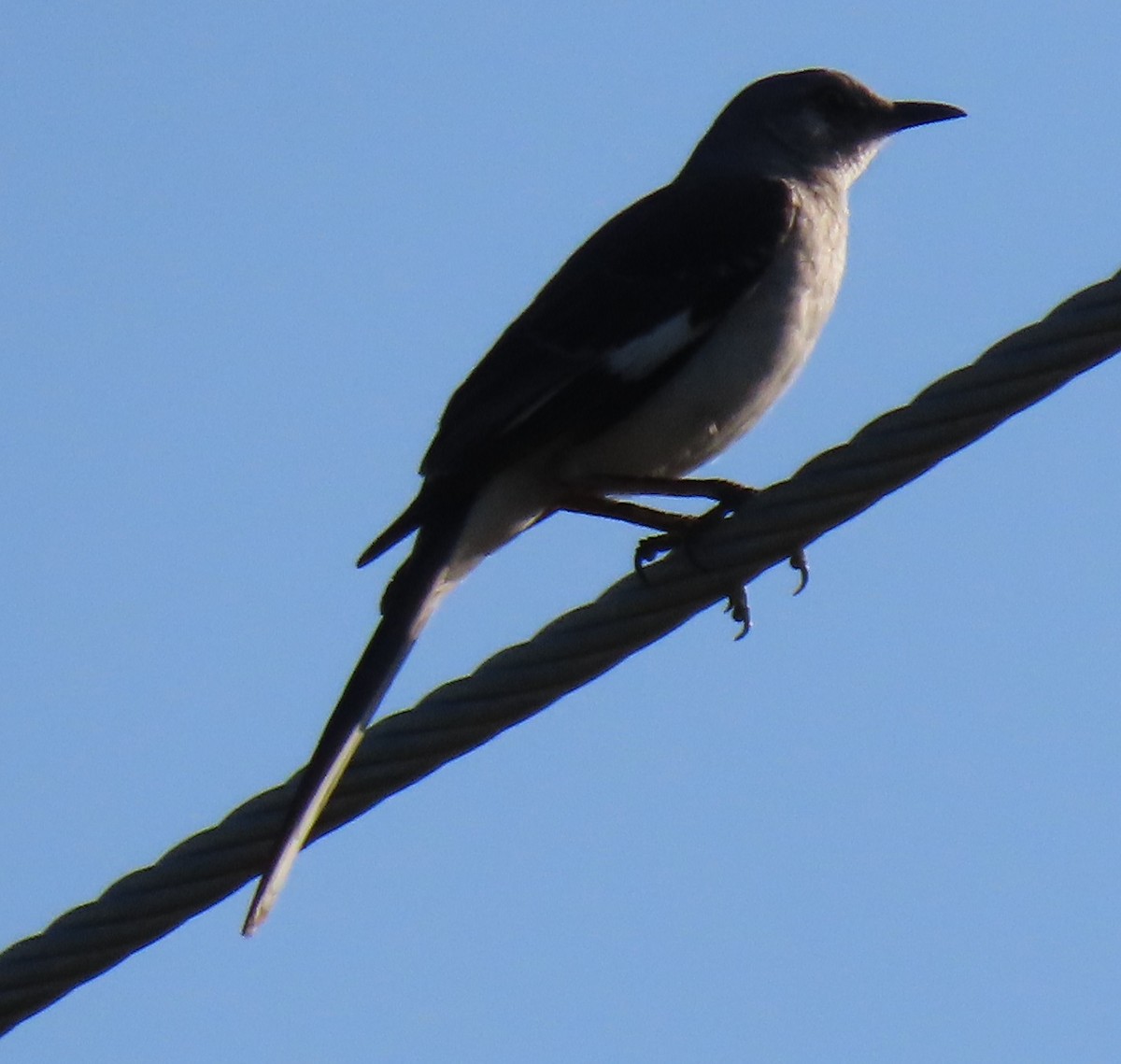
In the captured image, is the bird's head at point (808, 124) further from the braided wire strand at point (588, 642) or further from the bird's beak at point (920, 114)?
the braided wire strand at point (588, 642)

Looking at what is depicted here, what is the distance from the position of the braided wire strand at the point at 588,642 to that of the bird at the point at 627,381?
1039 millimetres

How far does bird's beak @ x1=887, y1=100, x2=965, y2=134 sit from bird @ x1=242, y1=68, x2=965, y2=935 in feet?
3.96

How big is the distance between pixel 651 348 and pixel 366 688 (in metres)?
1.59

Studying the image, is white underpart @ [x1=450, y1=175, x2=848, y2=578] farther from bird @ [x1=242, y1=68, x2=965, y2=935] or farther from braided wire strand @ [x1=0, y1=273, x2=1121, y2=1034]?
braided wire strand @ [x1=0, y1=273, x2=1121, y2=1034]

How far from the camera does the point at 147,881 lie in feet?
12.0

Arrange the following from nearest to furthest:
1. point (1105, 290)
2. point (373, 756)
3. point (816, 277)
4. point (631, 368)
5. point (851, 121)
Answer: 1. point (1105, 290)
2. point (373, 756)
3. point (631, 368)
4. point (816, 277)
5. point (851, 121)

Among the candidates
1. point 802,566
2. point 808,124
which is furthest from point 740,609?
point 808,124

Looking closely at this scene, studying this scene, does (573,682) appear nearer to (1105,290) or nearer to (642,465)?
(1105,290)

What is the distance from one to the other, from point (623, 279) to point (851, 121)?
180 cm

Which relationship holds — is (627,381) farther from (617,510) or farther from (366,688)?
(366,688)

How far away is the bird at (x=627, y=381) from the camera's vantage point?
556 cm

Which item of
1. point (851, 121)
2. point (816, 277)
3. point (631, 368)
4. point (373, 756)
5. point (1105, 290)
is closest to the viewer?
point (1105, 290)

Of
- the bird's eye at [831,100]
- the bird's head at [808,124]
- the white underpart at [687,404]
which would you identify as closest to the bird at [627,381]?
the white underpart at [687,404]

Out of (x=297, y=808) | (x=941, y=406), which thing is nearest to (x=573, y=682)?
(x=297, y=808)
